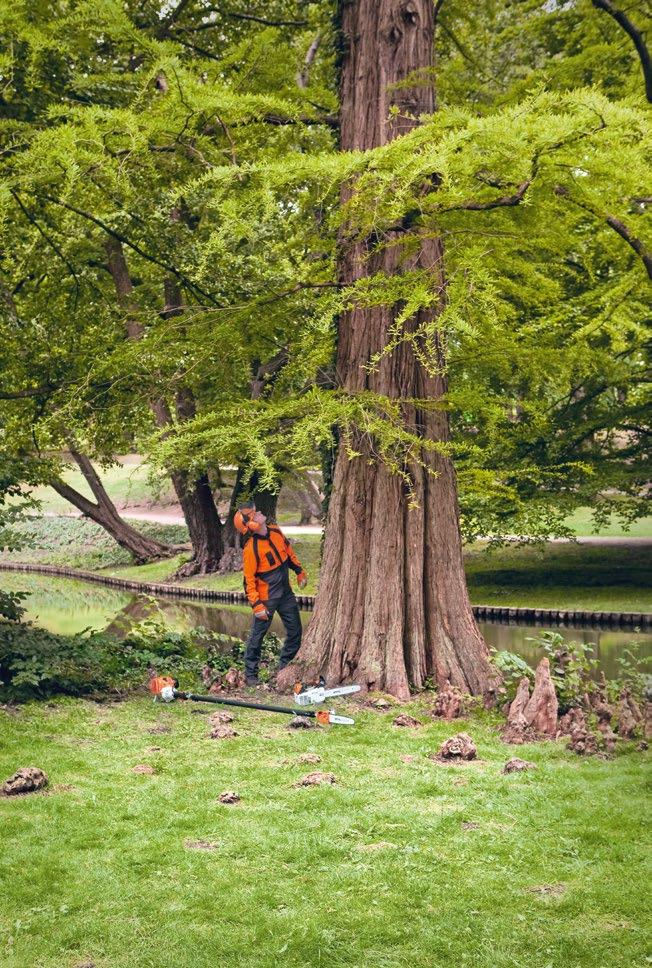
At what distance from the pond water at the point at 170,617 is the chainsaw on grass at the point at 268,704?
5297 millimetres

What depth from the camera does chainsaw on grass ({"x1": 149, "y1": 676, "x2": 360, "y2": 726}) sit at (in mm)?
7531

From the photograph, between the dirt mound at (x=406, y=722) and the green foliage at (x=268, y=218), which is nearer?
the green foliage at (x=268, y=218)

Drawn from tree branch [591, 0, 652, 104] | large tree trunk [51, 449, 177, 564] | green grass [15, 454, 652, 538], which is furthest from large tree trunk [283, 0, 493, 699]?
green grass [15, 454, 652, 538]

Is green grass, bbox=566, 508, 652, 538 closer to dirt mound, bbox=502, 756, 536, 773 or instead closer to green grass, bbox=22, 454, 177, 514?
green grass, bbox=22, 454, 177, 514

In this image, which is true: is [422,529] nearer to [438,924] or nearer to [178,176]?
[178,176]

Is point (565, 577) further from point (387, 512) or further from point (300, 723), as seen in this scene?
point (300, 723)

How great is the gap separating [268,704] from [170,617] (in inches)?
476

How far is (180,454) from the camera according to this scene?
8469 millimetres

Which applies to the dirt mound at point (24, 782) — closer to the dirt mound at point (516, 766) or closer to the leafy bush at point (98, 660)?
the leafy bush at point (98, 660)

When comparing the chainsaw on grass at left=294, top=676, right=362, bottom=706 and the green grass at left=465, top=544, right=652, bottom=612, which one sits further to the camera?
the green grass at left=465, top=544, right=652, bottom=612

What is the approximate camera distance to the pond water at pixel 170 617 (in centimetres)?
1606

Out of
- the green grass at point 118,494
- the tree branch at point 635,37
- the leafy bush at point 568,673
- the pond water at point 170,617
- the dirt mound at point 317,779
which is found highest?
the tree branch at point 635,37

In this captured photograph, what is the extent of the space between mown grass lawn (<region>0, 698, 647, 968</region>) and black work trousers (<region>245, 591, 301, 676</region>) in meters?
2.63

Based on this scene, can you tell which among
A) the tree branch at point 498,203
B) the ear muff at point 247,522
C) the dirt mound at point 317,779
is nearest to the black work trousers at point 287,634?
the ear muff at point 247,522
